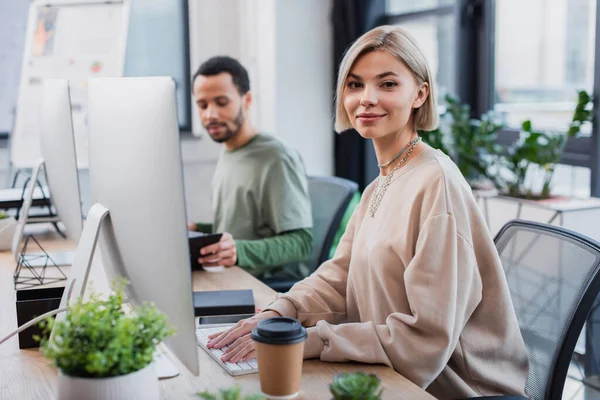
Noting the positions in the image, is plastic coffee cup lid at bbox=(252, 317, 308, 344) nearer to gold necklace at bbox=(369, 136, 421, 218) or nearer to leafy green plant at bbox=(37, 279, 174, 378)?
leafy green plant at bbox=(37, 279, 174, 378)

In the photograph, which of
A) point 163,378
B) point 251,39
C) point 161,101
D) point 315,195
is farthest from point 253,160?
point 251,39

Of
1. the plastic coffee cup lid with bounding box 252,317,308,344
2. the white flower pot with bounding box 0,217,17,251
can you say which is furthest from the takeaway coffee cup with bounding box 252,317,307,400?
the white flower pot with bounding box 0,217,17,251

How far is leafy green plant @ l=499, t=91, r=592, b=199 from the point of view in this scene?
2873 mm

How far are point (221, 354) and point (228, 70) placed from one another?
1484 mm

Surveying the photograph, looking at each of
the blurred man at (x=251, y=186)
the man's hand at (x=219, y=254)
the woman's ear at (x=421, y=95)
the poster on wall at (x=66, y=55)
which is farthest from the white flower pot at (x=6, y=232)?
the poster on wall at (x=66, y=55)

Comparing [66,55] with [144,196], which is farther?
[66,55]

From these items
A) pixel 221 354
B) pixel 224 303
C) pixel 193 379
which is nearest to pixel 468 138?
pixel 224 303

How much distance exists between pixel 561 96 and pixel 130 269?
8.23 ft

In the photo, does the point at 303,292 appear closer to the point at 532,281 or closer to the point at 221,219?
the point at 532,281

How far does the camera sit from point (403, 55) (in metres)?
1.57

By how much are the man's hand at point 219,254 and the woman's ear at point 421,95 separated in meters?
0.85

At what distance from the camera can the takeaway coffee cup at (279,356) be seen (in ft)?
3.82

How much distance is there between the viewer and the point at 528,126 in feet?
9.66

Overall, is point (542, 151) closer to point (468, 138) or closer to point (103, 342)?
point (468, 138)
